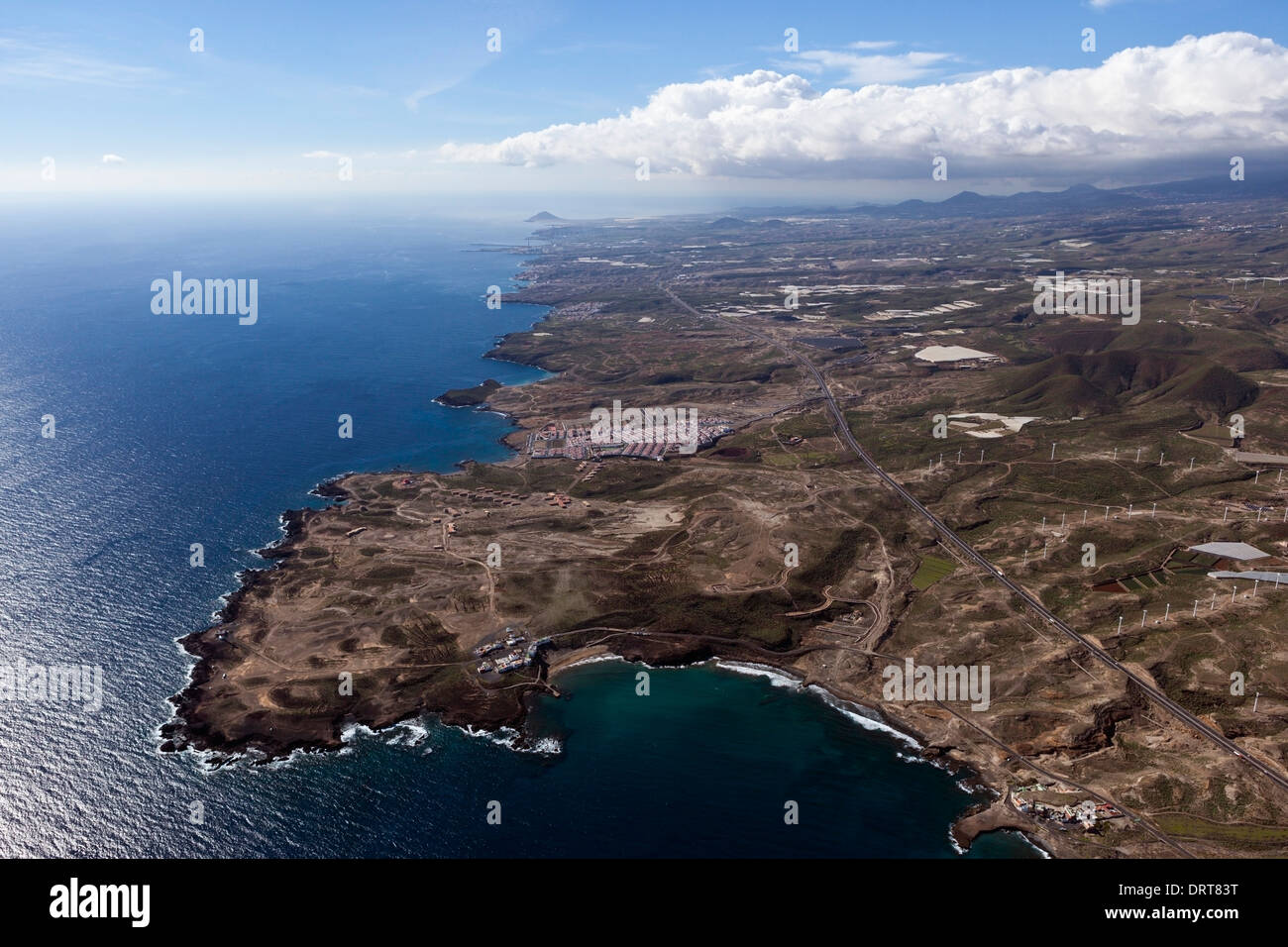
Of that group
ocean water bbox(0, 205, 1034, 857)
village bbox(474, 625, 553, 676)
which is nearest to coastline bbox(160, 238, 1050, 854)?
ocean water bbox(0, 205, 1034, 857)

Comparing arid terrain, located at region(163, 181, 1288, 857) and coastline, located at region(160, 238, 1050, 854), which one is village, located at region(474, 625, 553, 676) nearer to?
arid terrain, located at region(163, 181, 1288, 857)

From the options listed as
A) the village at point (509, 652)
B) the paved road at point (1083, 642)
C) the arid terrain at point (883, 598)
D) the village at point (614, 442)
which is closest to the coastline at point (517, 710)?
the arid terrain at point (883, 598)

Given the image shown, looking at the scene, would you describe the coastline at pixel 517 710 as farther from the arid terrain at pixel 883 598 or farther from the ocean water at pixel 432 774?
the ocean water at pixel 432 774

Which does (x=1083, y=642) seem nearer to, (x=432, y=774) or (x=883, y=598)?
(x=883, y=598)

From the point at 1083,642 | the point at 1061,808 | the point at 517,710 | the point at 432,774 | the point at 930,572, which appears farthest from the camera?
the point at 930,572

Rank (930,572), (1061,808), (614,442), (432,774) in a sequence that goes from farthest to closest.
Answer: (614,442) < (930,572) < (432,774) < (1061,808)

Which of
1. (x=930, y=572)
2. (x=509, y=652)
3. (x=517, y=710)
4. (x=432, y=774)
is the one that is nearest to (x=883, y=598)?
(x=930, y=572)

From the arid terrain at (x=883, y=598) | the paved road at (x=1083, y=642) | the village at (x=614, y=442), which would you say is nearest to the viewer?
the paved road at (x=1083, y=642)

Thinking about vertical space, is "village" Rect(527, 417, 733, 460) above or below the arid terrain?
above

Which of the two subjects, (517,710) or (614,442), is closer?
(517,710)

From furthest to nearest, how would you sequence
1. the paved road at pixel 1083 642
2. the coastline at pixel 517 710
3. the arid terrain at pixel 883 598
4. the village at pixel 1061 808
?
1. the coastline at pixel 517 710
2. the arid terrain at pixel 883 598
3. the paved road at pixel 1083 642
4. the village at pixel 1061 808
